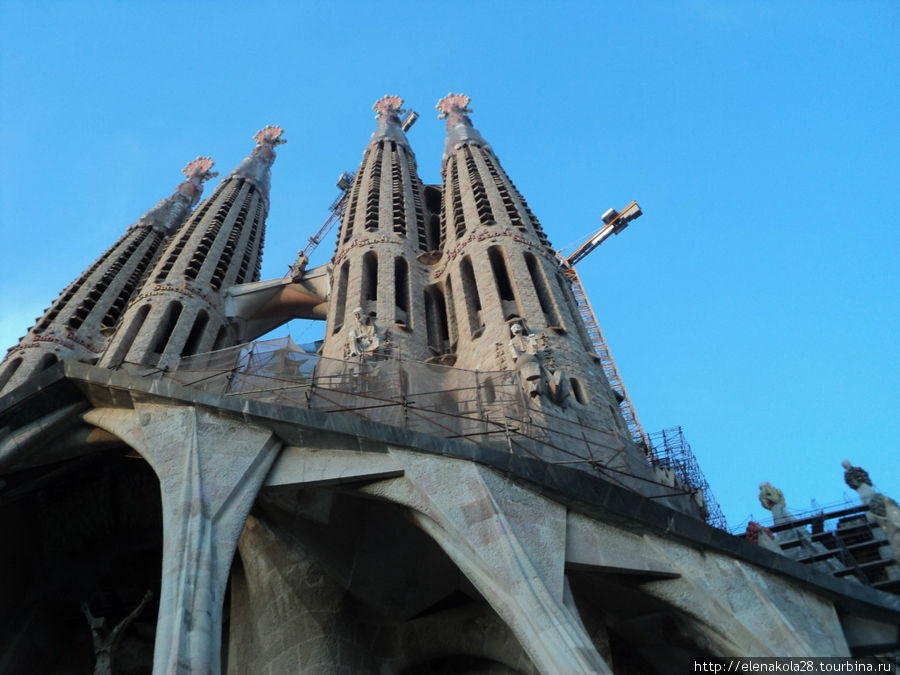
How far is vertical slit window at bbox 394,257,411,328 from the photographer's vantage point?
20984mm

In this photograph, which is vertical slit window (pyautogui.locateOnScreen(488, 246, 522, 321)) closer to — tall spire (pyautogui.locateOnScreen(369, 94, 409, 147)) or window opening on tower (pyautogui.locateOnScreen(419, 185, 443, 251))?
window opening on tower (pyautogui.locateOnScreen(419, 185, 443, 251))

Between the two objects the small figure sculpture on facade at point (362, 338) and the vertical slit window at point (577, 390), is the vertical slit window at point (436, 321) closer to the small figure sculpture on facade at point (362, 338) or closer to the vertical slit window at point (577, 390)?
the small figure sculpture on facade at point (362, 338)

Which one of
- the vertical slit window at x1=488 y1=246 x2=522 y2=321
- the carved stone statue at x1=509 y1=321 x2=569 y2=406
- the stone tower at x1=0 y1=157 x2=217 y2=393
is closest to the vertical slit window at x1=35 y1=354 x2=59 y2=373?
the stone tower at x1=0 y1=157 x2=217 y2=393

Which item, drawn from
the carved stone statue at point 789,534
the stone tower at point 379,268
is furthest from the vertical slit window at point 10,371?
the carved stone statue at point 789,534

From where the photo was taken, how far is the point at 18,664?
1420 centimetres

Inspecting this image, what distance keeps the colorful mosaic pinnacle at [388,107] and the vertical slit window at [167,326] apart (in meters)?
18.0

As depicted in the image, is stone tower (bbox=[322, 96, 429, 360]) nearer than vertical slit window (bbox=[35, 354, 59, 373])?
Yes

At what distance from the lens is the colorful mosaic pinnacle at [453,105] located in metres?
37.9

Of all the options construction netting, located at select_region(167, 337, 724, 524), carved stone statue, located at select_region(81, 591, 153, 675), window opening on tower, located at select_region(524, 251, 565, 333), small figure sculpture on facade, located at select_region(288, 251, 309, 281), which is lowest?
carved stone statue, located at select_region(81, 591, 153, 675)

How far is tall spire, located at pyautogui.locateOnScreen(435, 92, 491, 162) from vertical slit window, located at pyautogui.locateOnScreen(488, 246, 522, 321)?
36.1 feet

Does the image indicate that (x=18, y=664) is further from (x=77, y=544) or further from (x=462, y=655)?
(x=462, y=655)

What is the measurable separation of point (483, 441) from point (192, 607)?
5.09m

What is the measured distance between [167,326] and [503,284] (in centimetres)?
1076

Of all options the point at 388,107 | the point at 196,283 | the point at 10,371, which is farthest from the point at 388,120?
the point at 10,371
